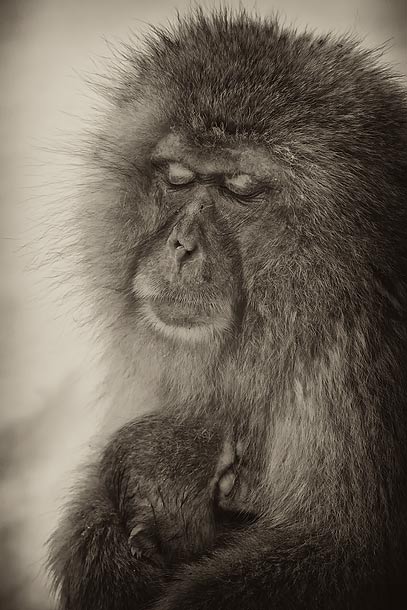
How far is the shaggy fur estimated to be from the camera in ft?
5.69

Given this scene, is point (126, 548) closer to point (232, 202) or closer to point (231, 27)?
point (232, 202)

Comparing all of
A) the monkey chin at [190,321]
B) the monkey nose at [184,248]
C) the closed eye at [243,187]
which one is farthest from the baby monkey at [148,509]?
the closed eye at [243,187]

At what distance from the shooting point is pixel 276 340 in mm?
1810

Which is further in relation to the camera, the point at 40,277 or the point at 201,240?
the point at 40,277

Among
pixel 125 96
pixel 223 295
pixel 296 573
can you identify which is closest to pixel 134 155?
pixel 125 96

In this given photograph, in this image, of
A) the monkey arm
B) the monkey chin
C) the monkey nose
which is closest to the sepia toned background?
the monkey arm

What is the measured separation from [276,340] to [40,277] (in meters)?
0.61

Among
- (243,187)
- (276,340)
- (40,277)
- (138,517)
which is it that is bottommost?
(138,517)

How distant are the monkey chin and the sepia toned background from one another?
199mm

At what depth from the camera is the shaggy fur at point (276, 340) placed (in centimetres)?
173

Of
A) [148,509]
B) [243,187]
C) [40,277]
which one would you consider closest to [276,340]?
[243,187]

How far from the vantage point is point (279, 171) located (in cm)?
176

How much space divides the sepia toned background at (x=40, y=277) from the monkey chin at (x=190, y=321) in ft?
0.65

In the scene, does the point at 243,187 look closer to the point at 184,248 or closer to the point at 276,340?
the point at 184,248
